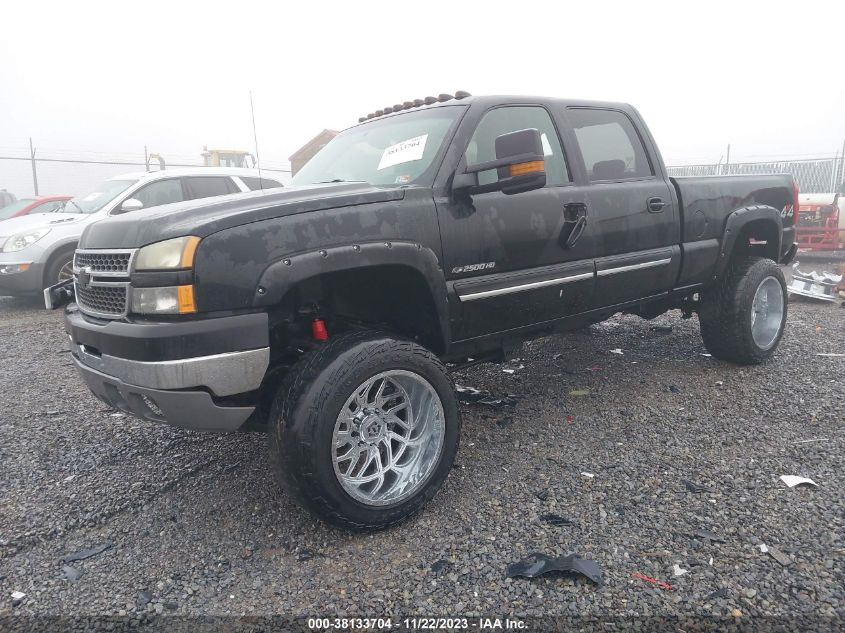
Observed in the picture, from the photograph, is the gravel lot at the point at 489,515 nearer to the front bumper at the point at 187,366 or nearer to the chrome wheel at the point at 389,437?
the chrome wheel at the point at 389,437

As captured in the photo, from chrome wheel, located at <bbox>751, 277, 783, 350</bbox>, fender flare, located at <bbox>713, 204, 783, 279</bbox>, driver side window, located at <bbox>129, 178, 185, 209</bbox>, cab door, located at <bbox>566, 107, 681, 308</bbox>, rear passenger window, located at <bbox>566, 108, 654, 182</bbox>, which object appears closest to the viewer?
cab door, located at <bbox>566, 107, 681, 308</bbox>

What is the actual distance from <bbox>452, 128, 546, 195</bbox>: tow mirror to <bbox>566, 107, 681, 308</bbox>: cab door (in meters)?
0.88

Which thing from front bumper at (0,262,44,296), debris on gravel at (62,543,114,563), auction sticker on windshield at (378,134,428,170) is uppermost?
auction sticker on windshield at (378,134,428,170)

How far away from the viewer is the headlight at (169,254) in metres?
2.16

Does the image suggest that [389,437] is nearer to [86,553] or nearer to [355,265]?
[355,265]

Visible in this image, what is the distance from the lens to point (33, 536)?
8.30ft

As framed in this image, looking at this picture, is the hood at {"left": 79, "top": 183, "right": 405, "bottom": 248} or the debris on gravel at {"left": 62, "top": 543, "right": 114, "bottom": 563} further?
the debris on gravel at {"left": 62, "top": 543, "right": 114, "bottom": 563}

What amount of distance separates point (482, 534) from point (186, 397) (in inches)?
52.9

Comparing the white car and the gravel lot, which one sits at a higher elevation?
the white car

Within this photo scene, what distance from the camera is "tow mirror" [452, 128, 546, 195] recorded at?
2.61 meters

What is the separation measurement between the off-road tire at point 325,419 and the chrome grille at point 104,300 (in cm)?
75

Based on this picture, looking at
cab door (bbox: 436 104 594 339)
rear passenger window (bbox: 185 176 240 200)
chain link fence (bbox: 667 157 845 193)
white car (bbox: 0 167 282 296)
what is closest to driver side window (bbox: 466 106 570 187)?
cab door (bbox: 436 104 594 339)

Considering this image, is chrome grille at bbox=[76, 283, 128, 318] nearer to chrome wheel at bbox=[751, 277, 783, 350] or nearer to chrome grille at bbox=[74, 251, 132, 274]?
chrome grille at bbox=[74, 251, 132, 274]

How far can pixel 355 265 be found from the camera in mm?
2449
